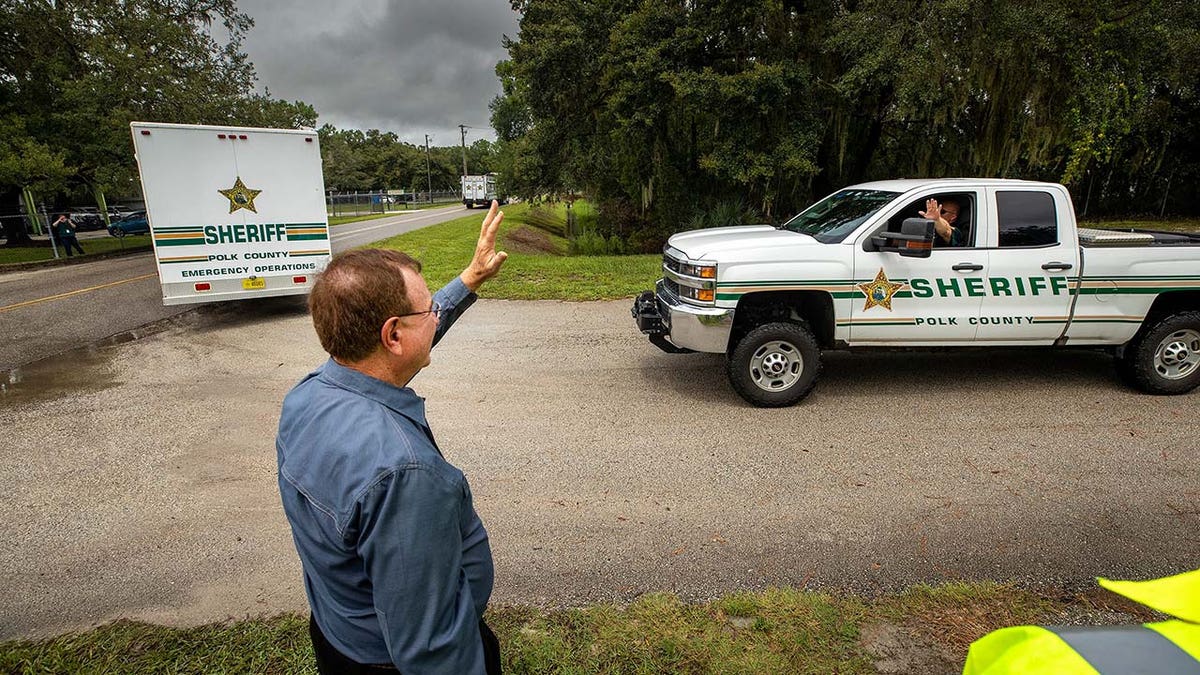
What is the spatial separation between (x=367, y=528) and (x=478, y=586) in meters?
0.42

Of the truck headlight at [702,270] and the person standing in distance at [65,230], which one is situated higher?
the truck headlight at [702,270]

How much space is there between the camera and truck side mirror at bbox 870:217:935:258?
15.3 ft

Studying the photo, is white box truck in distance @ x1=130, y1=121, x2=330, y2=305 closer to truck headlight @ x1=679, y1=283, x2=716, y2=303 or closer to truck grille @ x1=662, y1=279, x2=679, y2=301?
truck grille @ x1=662, y1=279, x2=679, y2=301

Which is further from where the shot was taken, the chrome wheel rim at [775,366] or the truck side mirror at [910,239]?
the chrome wheel rim at [775,366]

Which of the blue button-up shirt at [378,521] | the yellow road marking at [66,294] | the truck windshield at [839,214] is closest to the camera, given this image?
the blue button-up shirt at [378,521]

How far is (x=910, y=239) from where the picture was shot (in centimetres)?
472

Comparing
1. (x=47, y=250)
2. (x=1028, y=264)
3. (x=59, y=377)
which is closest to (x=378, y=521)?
(x=1028, y=264)

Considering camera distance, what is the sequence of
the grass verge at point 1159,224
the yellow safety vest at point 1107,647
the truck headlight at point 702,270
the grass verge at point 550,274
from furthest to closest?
the grass verge at point 1159,224
the grass verge at point 550,274
the truck headlight at point 702,270
the yellow safety vest at point 1107,647

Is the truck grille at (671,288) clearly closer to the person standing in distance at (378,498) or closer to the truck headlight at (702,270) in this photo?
the truck headlight at (702,270)

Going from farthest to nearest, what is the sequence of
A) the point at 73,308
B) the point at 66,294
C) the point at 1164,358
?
the point at 66,294
the point at 73,308
the point at 1164,358

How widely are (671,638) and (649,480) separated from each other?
155cm

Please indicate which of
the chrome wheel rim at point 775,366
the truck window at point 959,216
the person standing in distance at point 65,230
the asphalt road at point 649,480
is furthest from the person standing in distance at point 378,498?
the person standing in distance at point 65,230

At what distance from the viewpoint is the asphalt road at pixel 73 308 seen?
8.30 m

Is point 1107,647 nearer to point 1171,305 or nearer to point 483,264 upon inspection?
point 483,264
